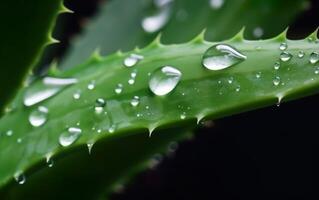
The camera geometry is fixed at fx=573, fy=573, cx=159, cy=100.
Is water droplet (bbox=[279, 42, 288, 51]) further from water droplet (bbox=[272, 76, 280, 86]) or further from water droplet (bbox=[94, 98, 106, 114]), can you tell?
water droplet (bbox=[94, 98, 106, 114])

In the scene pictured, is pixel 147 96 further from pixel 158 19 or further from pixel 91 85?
pixel 158 19

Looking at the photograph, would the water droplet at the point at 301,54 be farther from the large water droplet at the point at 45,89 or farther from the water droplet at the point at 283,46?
the large water droplet at the point at 45,89

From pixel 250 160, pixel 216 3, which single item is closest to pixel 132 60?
pixel 216 3

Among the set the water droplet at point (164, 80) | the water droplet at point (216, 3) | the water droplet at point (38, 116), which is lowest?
the water droplet at point (216, 3)

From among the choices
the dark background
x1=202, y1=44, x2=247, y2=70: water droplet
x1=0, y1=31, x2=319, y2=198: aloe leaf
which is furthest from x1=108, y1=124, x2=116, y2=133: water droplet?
the dark background

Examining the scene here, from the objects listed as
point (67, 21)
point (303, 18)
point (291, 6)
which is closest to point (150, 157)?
point (291, 6)

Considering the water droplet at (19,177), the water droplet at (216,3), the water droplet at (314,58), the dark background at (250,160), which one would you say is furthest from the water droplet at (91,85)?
the dark background at (250,160)

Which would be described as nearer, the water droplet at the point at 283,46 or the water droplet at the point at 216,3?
the water droplet at the point at 283,46
